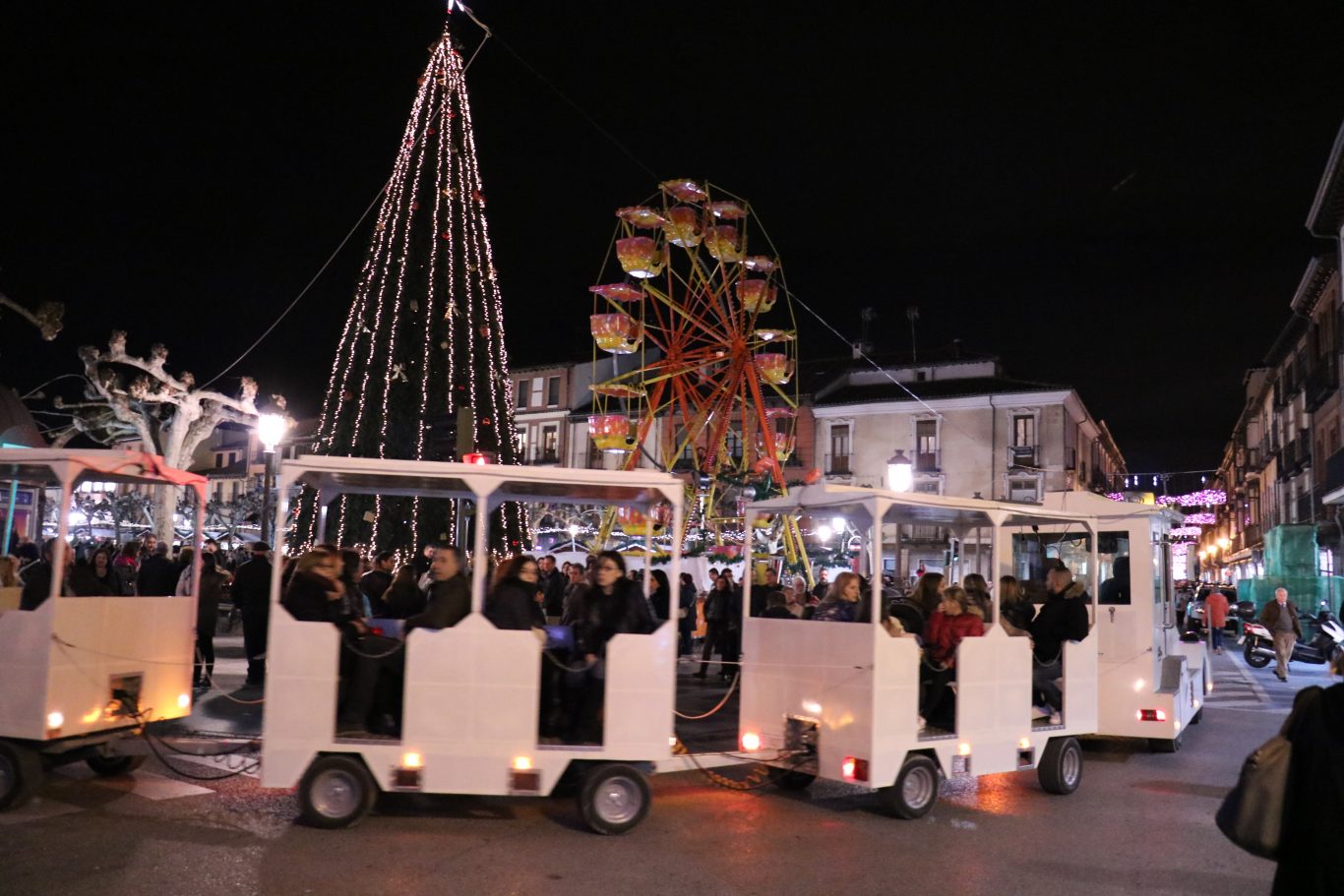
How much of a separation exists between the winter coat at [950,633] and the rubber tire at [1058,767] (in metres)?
1.29

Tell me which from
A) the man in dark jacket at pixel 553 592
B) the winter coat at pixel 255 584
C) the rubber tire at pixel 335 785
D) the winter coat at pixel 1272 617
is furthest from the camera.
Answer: the winter coat at pixel 1272 617

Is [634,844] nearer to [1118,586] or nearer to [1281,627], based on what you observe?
[1118,586]

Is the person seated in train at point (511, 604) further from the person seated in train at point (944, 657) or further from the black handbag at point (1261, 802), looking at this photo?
the black handbag at point (1261, 802)

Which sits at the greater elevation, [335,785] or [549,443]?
[549,443]

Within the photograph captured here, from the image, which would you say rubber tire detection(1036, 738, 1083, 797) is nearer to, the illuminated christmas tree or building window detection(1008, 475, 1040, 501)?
the illuminated christmas tree

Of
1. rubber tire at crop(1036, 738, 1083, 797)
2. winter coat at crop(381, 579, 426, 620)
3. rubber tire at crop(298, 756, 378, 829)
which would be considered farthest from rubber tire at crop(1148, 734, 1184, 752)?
rubber tire at crop(298, 756, 378, 829)

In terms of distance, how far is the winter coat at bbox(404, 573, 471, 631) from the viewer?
7297 millimetres

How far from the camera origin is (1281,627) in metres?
19.4

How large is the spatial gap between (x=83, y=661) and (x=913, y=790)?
5.94m

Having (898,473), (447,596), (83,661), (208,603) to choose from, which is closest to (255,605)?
(208,603)

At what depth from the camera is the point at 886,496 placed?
7801mm

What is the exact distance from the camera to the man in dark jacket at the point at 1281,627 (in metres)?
19.2

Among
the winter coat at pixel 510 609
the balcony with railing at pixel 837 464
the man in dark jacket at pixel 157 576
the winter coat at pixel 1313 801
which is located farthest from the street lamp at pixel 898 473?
the balcony with railing at pixel 837 464

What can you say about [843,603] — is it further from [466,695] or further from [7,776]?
[7,776]
